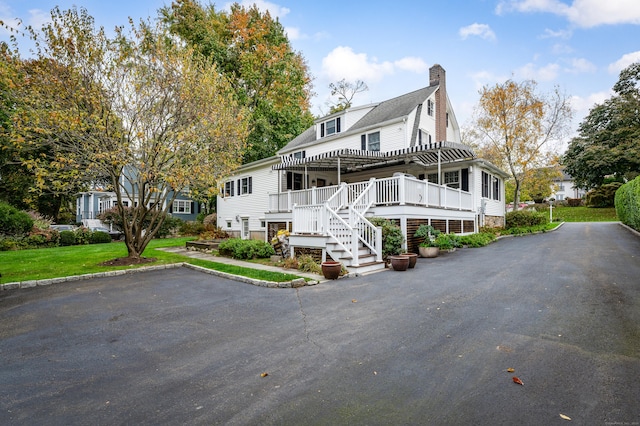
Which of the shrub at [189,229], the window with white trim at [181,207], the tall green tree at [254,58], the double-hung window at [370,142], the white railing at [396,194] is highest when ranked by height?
the tall green tree at [254,58]

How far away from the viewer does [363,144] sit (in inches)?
717

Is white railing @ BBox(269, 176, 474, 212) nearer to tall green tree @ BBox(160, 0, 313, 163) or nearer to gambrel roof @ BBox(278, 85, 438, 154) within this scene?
gambrel roof @ BBox(278, 85, 438, 154)

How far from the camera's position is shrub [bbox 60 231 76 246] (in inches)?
746

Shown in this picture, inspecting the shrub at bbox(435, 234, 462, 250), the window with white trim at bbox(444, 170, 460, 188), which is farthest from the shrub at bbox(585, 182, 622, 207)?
the shrub at bbox(435, 234, 462, 250)

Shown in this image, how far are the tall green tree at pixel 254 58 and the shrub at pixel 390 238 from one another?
56.3 ft

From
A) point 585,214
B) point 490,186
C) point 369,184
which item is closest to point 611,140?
point 585,214

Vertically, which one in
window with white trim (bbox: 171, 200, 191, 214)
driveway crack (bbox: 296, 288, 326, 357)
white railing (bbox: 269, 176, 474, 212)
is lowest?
driveway crack (bbox: 296, 288, 326, 357)

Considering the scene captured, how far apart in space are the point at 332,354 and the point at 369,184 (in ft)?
29.4

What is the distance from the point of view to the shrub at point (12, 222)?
55.4 ft

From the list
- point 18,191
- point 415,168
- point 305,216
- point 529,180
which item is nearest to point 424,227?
point 305,216

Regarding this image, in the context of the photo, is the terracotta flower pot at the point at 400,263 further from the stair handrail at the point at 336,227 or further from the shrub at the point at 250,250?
the shrub at the point at 250,250

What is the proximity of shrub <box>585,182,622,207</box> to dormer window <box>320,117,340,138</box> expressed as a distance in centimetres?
3216

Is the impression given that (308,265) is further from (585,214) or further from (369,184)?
(585,214)

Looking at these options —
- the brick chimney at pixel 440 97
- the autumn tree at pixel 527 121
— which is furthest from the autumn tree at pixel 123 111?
the autumn tree at pixel 527 121
